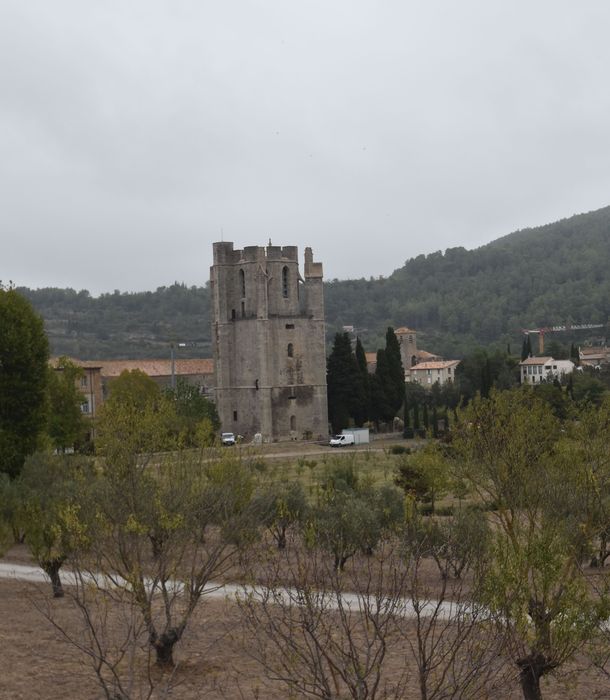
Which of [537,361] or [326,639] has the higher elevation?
[537,361]

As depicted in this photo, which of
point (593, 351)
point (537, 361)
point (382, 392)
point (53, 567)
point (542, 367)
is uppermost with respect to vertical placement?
point (593, 351)

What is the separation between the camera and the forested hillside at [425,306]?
15050 centimetres

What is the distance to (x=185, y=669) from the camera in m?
14.5

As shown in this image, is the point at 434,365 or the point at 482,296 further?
the point at 482,296

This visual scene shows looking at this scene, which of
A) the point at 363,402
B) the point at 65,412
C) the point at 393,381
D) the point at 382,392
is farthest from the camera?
the point at 363,402

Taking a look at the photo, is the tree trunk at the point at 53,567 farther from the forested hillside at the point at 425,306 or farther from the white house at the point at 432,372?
the forested hillside at the point at 425,306

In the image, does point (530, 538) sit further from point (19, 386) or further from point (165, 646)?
point (19, 386)

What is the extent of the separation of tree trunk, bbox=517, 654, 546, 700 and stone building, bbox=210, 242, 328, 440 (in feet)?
156

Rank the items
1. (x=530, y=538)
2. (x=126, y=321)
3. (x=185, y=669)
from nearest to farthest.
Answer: (x=530, y=538) < (x=185, y=669) < (x=126, y=321)

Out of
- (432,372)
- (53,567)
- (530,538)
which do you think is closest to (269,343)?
(53,567)

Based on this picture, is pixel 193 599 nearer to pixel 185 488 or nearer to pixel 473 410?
pixel 185 488

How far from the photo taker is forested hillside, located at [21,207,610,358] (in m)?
150

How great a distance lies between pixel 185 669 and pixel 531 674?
530 cm

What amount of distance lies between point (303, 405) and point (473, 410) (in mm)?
38700
